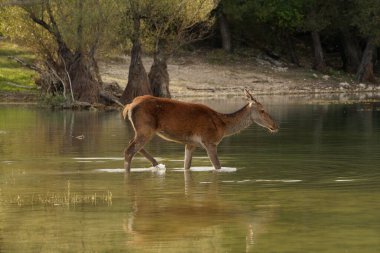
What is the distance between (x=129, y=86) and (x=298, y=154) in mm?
22254

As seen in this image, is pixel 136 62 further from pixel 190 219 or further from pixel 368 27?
pixel 190 219

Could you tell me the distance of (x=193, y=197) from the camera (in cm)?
1462

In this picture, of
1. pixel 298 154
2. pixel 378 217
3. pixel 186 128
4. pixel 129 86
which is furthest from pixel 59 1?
pixel 378 217

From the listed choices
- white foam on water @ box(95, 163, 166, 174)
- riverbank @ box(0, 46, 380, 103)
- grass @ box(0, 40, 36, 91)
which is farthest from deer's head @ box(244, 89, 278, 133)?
grass @ box(0, 40, 36, 91)

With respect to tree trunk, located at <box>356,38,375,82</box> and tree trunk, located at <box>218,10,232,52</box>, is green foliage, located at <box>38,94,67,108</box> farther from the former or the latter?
tree trunk, located at <box>356,38,375,82</box>

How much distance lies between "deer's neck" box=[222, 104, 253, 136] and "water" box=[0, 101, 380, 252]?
2.17 ft

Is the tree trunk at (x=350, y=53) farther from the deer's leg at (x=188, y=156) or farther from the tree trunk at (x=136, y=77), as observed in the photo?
the deer's leg at (x=188, y=156)

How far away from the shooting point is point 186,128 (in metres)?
17.7

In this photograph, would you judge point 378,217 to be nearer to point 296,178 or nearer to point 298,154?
point 296,178

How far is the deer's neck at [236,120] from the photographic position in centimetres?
1850

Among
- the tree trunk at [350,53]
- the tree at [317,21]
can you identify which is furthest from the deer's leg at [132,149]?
the tree trunk at [350,53]

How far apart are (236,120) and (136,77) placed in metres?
24.9

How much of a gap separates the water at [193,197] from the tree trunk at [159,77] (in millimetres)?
18638

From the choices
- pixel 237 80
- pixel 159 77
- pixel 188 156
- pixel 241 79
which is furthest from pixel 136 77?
pixel 188 156
